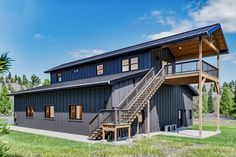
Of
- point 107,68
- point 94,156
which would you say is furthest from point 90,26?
point 94,156

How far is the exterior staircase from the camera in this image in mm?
13594

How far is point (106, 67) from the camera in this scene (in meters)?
20.3

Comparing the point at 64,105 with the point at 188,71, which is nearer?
the point at 188,71

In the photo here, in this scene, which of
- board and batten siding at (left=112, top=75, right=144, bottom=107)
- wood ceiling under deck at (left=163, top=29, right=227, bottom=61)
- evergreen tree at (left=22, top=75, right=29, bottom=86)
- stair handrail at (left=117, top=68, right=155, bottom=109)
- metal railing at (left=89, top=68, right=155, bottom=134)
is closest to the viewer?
metal railing at (left=89, top=68, right=155, bottom=134)

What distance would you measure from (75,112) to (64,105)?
142 cm

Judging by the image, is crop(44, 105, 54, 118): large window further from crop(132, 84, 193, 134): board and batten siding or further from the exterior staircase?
crop(132, 84, 193, 134): board and batten siding

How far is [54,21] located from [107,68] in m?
9.57

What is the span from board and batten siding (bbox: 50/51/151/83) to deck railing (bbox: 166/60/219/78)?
1827 millimetres

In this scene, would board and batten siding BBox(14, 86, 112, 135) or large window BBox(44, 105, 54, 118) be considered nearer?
board and batten siding BBox(14, 86, 112, 135)

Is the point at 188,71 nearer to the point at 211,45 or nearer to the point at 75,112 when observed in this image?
the point at 211,45

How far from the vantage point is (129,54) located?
18.5m

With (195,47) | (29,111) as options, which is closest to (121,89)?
(195,47)

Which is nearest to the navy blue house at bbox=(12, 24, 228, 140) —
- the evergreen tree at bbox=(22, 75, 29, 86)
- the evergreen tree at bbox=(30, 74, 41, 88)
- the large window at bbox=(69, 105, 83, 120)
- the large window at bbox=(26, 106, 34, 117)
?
the large window at bbox=(69, 105, 83, 120)

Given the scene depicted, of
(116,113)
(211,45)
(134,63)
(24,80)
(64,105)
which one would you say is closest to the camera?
(116,113)
